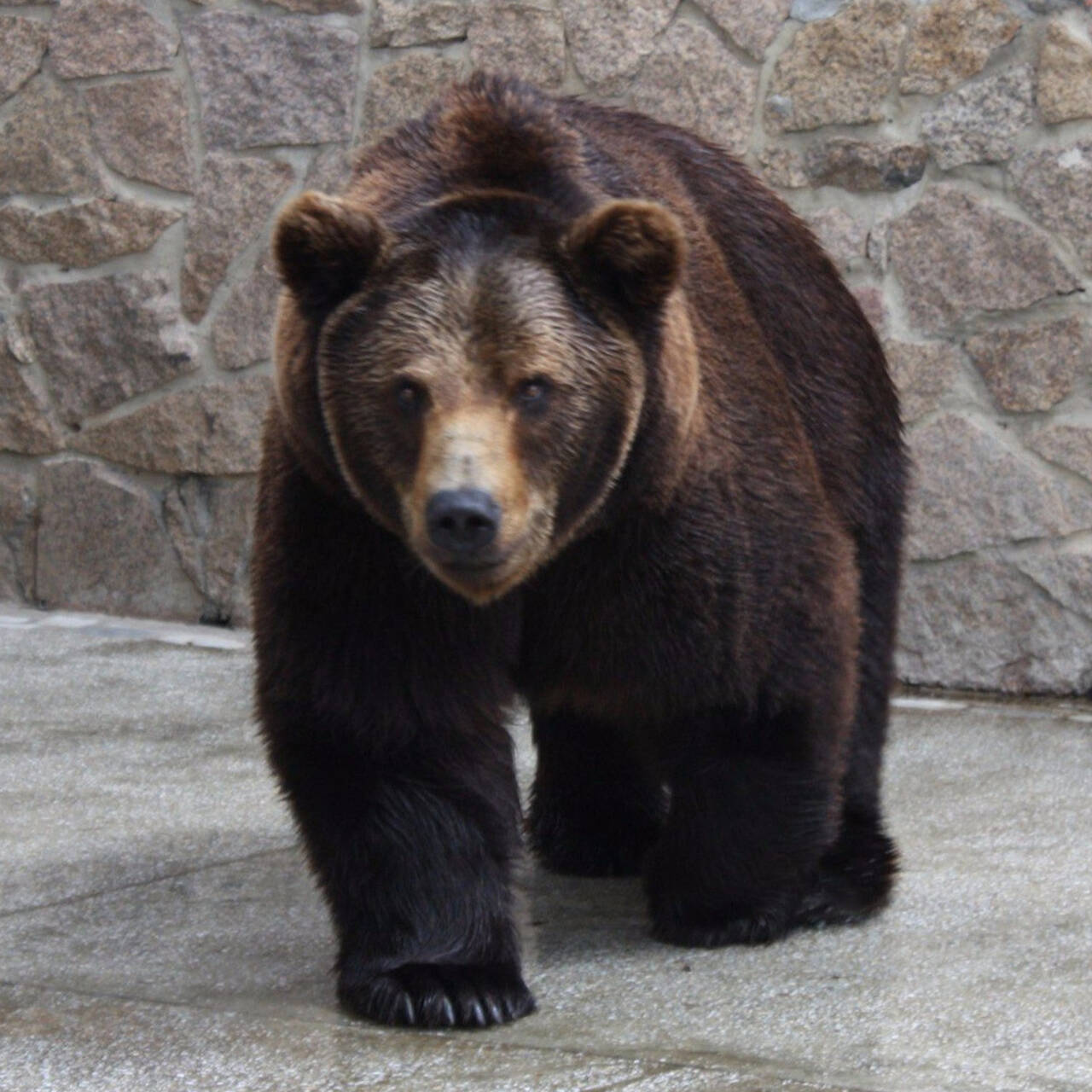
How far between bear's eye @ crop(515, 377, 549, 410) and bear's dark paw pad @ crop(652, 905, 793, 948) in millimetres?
1021

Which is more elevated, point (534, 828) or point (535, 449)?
point (535, 449)

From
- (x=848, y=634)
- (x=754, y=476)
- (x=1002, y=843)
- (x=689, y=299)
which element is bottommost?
(x=1002, y=843)

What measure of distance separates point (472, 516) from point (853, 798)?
145cm

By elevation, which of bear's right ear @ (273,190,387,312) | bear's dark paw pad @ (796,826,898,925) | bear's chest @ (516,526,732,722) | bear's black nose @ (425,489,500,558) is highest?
bear's right ear @ (273,190,387,312)

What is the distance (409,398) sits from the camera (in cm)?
298

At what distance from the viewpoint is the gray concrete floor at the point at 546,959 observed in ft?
9.22

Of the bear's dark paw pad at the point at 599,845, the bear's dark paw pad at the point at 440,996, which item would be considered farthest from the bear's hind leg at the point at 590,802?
the bear's dark paw pad at the point at 440,996

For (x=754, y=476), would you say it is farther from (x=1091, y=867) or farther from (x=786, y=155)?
(x=786, y=155)

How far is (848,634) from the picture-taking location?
3654 millimetres

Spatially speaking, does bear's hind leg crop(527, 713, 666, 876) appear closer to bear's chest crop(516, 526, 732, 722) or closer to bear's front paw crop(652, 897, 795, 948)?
bear's front paw crop(652, 897, 795, 948)

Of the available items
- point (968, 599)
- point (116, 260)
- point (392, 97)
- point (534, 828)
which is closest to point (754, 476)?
point (534, 828)

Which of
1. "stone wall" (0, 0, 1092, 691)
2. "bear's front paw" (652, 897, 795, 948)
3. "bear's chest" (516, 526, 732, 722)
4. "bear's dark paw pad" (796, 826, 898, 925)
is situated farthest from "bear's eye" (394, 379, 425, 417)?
"stone wall" (0, 0, 1092, 691)

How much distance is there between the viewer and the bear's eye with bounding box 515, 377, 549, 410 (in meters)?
2.99

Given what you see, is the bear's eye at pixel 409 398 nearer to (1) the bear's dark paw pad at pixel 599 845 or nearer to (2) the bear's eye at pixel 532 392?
(2) the bear's eye at pixel 532 392
